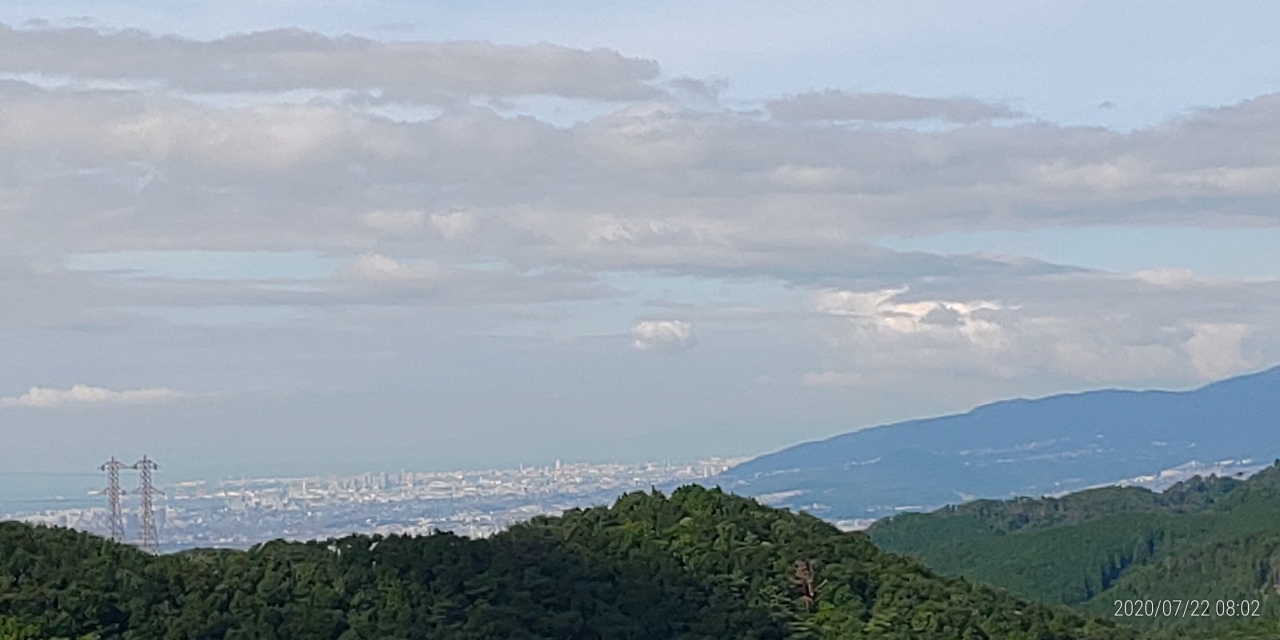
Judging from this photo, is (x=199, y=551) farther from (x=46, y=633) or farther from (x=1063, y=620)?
(x=1063, y=620)

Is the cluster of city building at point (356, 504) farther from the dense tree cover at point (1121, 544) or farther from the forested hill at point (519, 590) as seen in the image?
the forested hill at point (519, 590)

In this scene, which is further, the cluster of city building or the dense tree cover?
the cluster of city building

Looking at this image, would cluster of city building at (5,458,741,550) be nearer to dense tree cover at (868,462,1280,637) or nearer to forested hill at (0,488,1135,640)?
dense tree cover at (868,462,1280,637)

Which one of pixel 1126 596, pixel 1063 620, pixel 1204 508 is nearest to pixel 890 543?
pixel 1204 508

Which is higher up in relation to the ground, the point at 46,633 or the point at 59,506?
the point at 59,506

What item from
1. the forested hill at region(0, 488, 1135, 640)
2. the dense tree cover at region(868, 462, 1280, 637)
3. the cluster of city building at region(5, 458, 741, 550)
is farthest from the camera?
the cluster of city building at region(5, 458, 741, 550)

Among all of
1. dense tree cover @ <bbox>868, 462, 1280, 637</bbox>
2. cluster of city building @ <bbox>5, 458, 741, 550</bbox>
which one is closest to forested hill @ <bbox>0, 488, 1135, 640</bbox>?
dense tree cover @ <bbox>868, 462, 1280, 637</bbox>
